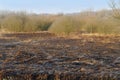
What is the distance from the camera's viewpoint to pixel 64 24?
30281 millimetres

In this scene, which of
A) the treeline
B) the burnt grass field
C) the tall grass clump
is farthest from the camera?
the tall grass clump

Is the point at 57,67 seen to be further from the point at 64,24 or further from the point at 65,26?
the point at 64,24

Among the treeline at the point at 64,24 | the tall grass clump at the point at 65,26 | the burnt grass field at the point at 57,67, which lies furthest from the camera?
the tall grass clump at the point at 65,26

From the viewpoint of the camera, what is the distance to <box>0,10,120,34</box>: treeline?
2844cm

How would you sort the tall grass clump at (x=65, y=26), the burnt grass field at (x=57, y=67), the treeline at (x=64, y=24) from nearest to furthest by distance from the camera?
1. the burnt grass field at (x=57, y=67)
2. the treeline at (x=64, y=24)
3. the tall grass clump at (x=65, y=26)

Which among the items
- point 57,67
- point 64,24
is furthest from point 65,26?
point 57,67

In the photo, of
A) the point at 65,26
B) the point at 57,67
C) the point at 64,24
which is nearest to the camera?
the point at 57,67

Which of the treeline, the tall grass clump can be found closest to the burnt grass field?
the treeline

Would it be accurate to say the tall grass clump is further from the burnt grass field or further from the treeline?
the burnt grass field

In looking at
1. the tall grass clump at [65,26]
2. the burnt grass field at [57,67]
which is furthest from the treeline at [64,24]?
the burnt grass field at [57,67]

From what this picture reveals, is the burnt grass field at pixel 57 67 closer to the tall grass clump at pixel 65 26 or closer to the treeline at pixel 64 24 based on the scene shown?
the treeline at pixel 64 24

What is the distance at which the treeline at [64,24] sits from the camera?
1120 inches

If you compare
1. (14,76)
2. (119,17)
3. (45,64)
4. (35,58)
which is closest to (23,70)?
(14,76)

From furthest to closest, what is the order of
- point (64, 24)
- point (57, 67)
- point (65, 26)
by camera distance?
point (64, 24)
point (65, 26)
point (57, 67)
